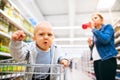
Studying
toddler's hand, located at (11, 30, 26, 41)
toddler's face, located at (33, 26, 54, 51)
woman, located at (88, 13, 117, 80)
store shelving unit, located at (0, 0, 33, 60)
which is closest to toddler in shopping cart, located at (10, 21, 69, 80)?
toddler's face, located at (33, 26, 54, 51)

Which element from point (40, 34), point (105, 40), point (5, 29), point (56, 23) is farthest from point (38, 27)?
point (56, 23)

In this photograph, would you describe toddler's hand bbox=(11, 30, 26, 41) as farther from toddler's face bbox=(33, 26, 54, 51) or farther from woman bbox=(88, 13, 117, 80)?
woman bbox=(88, 13, 117, 80)

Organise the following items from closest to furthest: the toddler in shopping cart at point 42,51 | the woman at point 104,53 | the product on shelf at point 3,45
A: 1. the toddler in shopping cart at point 42,51
2. the woman at point 104,53
3. the product on shelf at point 3,45

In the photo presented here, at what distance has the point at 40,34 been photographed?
1633mm

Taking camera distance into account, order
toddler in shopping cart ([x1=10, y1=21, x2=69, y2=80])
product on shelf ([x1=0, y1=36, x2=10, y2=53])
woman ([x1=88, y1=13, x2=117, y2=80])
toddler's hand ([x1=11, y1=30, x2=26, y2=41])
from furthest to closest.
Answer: product on shelf ([x1=0, y1=36, x2=10, y2=53])
woman ([x1=88, y1=13, x2=117, y2=80])
toddler in shopping cart ([x1=10, y1=21, x2=69, y2=80])
toddler's hand ([x1=11, y1=30, x2=26, y2=41])

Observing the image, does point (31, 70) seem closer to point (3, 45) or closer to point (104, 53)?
point (104, 53)

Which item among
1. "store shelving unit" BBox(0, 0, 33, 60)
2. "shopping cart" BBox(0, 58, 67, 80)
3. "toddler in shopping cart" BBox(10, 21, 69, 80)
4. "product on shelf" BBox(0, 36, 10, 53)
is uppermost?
"store shelving unit" BBox(0, 0, 33, 60)

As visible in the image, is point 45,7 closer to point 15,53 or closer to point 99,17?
point 99,17

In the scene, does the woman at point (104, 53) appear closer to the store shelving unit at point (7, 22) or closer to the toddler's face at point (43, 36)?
the toddler's face at point (43, 36)

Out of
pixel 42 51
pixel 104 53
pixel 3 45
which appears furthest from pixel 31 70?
pixel 3 45

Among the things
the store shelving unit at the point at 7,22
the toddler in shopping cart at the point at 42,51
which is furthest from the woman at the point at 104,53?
the store shelving unit at the point at 7,22

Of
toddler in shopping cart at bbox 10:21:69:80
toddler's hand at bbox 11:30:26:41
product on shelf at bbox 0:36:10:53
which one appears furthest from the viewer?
product on shelf at bbox 0:36:10:53

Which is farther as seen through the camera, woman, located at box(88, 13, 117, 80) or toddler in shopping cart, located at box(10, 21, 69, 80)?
woman, located at box(88, 13, 117, 80)

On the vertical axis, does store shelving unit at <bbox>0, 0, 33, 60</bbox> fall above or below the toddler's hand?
above
